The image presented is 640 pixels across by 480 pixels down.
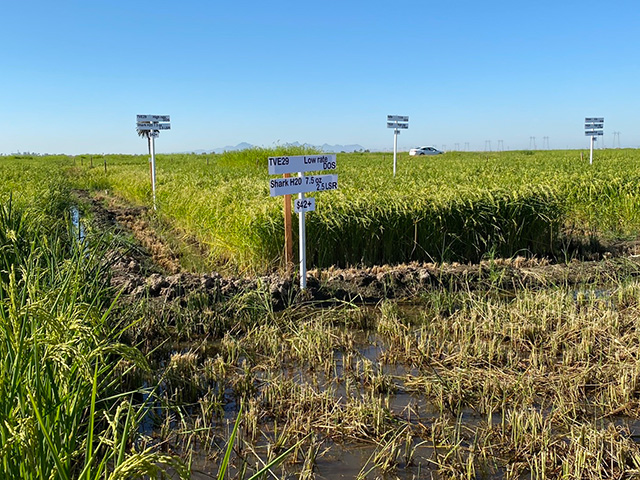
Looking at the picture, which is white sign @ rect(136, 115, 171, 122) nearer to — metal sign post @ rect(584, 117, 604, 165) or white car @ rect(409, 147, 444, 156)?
metal sign post @ rect(584, 117, 604, 165)

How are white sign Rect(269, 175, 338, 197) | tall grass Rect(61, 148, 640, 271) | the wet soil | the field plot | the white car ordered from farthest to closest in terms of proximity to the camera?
the white car
tall grass Rect(61, 148, 640, 271)
white sign Rect(269, 175, 338, 197)
the wet soil
the field plot

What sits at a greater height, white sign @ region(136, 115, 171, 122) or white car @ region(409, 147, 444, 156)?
white car @ region(409, 147, 444, 156)

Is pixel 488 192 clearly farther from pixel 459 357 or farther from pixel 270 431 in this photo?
pixel 270 431

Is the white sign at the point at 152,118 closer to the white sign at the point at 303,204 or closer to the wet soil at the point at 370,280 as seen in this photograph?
the wet soil at the point at 370,280

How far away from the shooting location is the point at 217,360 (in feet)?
17.0

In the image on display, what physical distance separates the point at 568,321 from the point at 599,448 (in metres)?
2.35

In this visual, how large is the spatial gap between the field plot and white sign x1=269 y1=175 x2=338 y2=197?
36.0 inches

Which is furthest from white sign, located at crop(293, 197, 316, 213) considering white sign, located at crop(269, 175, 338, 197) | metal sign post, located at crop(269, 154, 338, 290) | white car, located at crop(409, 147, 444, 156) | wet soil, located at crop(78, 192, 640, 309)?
white car, located at crop(409, 147, 444, 156)

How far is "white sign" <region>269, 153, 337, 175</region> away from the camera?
7.37 meters

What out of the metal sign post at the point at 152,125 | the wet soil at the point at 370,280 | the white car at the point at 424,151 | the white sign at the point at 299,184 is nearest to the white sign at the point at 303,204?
the white sign at the point at 299,184

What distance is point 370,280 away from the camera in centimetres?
777

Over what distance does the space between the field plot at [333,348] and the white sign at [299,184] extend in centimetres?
91

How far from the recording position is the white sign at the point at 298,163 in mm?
7371

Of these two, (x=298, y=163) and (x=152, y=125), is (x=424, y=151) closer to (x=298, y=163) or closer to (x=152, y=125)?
(x=152, y=125)
